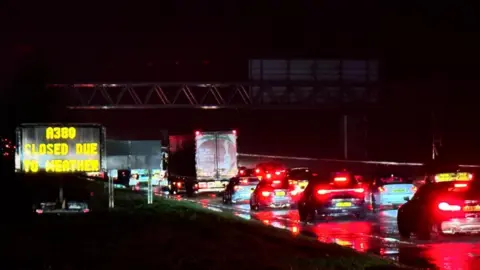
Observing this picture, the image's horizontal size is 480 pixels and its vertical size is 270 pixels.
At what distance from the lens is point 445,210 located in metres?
19.7

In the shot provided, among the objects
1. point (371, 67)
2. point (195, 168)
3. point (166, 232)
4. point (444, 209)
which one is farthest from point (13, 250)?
point (371, 67)

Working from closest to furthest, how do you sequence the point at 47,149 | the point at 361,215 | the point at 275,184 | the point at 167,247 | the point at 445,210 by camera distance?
the point at 167,247 < the point at 445,210 < the point at 47,149 < the point at 361,215 < the point at 275,184

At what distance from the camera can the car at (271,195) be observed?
33188 mm

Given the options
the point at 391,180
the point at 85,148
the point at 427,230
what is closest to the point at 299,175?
the point at 391,180

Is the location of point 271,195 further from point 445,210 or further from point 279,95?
point 279,95

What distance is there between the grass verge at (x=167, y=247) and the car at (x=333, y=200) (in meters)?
3.94

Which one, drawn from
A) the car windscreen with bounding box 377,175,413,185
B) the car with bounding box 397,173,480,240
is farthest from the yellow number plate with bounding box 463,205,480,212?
the car windscreen with bounding box 377,175,413,185

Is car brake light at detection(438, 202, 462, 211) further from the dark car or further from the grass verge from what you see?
the grass verge

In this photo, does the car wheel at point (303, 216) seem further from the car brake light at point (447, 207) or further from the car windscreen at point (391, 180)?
the car brake light at point (447, 207)

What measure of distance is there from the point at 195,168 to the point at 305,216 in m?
18.9

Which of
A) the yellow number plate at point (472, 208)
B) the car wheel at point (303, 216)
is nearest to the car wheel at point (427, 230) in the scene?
the yellow number plate at point (472, 208)

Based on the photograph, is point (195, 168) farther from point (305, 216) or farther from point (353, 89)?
point (353, 89)

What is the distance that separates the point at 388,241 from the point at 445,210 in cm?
147

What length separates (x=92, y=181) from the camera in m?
48.4
